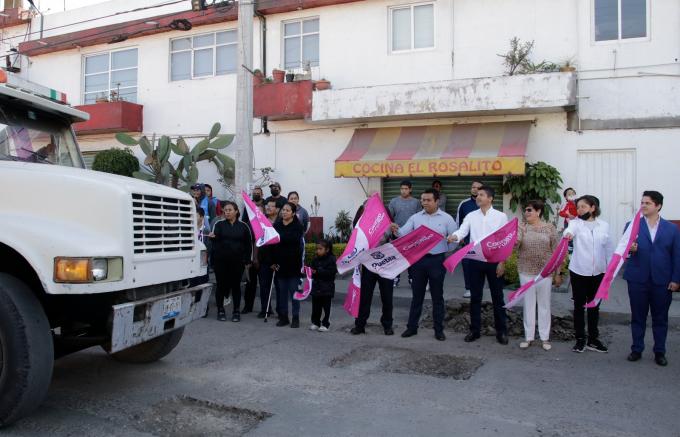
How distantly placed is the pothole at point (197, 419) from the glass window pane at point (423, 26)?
11160 mm

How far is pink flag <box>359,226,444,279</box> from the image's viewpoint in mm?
7332

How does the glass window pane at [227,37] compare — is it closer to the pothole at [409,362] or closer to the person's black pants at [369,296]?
the person's black pants at [369,296]

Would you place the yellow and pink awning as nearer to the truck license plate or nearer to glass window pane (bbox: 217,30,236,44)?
glass window pane (bbox: 217,30,236,44)

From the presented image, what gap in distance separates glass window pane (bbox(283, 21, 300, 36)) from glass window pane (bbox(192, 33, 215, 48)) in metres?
2.19

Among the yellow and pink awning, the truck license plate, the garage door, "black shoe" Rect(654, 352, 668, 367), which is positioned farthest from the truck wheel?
the garage door

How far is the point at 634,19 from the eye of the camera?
41.0 ft

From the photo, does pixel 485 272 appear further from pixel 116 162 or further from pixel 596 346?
pixel 116 162

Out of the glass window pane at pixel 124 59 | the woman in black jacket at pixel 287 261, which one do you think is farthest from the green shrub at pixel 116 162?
the woman in black jacket at pixel 287 261

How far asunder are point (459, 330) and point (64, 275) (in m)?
5.17

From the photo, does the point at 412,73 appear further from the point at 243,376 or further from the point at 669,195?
the point at 243,376

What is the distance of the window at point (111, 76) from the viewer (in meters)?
17.8

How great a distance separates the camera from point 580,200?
22.0ft

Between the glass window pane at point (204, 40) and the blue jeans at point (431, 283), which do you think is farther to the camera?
the glass window pane at point (204, 40)

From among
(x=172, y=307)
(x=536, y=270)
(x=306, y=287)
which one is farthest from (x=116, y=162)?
(x=536, y=270)
